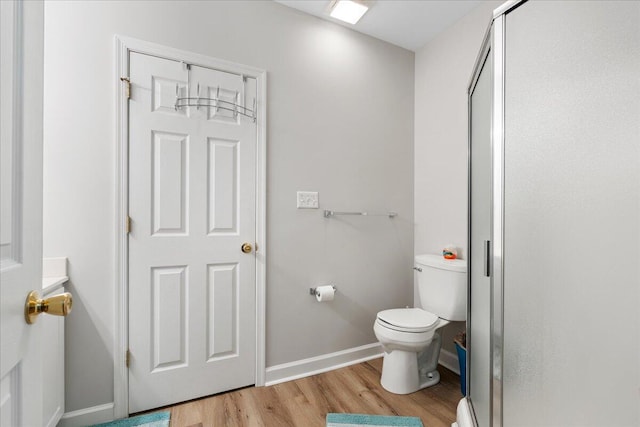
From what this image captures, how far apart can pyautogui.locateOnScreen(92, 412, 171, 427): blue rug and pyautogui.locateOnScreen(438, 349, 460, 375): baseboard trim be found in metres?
1.85

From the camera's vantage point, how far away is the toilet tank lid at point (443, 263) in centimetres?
180

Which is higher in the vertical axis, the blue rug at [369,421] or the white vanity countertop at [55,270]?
the white vanity countertop at [55,270]

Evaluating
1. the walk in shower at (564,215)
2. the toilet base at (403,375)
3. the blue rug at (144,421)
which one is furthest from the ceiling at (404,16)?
the blue rug at (144,421)

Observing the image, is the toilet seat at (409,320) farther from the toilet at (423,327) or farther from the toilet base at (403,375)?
the toilet base at (403,375)

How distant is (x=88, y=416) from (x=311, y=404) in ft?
3.79

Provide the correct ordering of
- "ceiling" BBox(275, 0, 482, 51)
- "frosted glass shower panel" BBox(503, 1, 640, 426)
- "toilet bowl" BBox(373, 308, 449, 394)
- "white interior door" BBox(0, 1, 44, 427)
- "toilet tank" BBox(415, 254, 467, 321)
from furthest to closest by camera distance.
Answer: "ceiling" BBox(275, 0, 482, 51) → "toilet tank" BBox(415, 254, 467, 321) → "toilet bowl" BBox(373, 308, 449, 394) → "frosted glass shower panel" BBox(503, 1, 640, 426) → "white interior door" BBox(0, 1, 44, 427)

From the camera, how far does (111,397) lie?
1.52 m

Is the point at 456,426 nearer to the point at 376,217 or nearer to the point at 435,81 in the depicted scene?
the point at 376,217

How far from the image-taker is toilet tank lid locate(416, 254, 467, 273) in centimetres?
180

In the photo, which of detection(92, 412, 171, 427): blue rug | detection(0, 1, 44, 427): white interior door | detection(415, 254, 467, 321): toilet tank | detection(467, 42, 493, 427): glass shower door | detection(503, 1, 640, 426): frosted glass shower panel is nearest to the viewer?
detection(0, 1, 44, 427): white interior door

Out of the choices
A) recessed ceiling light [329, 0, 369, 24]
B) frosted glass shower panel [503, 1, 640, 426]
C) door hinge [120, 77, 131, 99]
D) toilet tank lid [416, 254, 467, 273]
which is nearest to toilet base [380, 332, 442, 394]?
toilet tank lid [416, 254, 467, 273]

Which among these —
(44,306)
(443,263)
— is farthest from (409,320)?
(44,306)

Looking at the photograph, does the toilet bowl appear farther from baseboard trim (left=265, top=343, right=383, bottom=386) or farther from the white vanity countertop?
the white vanity countertop

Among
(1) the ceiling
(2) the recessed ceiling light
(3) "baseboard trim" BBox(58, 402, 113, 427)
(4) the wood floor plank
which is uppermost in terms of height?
(1) the ceiling
